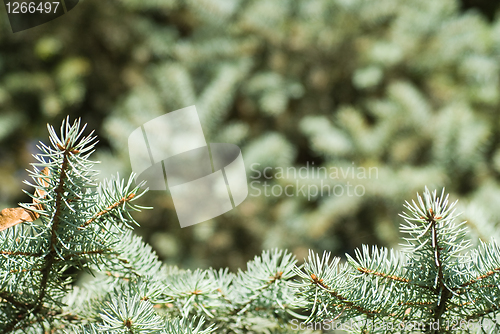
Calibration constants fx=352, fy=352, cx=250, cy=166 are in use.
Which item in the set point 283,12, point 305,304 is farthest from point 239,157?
point 305,304

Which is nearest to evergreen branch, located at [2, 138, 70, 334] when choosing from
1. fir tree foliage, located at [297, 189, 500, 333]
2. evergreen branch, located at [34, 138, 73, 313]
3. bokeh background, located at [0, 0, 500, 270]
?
evergreen branch, located at [34, 138, 73, 313]

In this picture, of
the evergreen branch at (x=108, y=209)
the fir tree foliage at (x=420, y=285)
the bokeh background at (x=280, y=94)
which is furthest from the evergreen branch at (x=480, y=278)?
the bokeh background at (x=280, y=94)

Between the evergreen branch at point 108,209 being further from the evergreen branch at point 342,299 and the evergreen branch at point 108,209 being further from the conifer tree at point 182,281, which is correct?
the evergreen branch at point 342,299

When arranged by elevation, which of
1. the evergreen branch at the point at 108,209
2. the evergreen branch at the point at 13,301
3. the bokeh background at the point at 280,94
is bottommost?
the evergreen branch at the point at 13,301

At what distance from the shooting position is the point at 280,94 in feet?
3.18

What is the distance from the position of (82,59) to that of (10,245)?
2.89 feet

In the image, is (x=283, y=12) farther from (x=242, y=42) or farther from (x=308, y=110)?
(x=308, y=110)

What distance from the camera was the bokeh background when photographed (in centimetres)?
89

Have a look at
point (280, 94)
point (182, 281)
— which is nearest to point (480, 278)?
point (182, 281)

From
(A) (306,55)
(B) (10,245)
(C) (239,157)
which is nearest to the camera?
(B) (10,245)

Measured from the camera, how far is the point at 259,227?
3.07ft

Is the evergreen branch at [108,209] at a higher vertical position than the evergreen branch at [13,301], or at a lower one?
higher

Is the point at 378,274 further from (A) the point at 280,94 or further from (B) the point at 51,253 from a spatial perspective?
(A) the point at 280,94

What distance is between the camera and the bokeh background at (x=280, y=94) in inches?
35.2
